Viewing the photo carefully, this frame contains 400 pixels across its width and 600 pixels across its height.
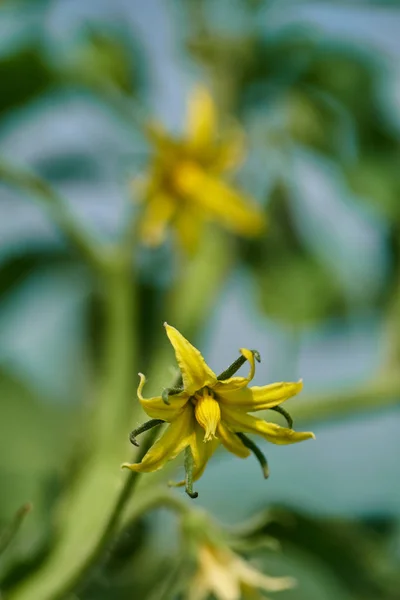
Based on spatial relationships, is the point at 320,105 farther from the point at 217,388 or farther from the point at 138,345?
the point at 217,388

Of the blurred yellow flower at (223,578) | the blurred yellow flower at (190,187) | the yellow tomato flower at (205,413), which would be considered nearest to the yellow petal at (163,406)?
the yellow tomato flower at (205,413)

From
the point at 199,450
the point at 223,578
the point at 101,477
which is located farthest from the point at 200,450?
the point at 101,477

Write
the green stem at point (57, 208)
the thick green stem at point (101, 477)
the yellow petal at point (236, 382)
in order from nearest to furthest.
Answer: the yellow petal at point (236, 382) < the thick green stem at point (101, 477) < the green stem at point (57, 208)

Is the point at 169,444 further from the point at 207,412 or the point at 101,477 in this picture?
the point at 101,477

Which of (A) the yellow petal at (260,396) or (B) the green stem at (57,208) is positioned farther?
(B) the green stem at (57,208)

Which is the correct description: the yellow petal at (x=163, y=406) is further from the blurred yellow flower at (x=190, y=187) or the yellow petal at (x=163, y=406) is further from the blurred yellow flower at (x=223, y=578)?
the blurred yellow flower at (x=190, y=187)

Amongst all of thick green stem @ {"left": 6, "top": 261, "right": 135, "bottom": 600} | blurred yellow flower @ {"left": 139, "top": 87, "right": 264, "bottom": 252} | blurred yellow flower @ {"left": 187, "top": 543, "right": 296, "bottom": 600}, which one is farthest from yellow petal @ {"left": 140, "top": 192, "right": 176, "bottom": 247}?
blurred yellow flower @ {"left": 187, "top": 543, "right": 296, "bottom": 600}

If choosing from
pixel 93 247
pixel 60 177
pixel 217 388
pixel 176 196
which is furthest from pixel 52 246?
pixel 217 388
